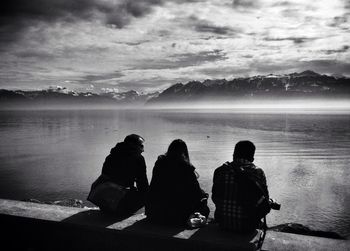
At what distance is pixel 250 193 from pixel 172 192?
55.6 inches

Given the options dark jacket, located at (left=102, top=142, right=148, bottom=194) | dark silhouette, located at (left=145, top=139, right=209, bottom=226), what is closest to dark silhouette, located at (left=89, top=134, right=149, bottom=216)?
dark jacket, located at (left=102, top=142, right=148, bottom=194)

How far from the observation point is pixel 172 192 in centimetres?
583

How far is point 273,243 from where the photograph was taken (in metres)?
4.98

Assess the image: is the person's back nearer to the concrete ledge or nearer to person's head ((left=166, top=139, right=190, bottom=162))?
the concrete ledge

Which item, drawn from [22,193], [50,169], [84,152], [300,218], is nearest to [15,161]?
[50,169]

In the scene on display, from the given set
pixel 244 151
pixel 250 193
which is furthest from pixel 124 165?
pixel 250 193

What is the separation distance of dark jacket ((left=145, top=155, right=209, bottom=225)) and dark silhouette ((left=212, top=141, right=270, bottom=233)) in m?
0.69

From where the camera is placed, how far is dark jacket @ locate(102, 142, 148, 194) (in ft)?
20.7

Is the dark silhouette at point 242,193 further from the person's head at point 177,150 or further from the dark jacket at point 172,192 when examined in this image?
the person's head at point 177,150

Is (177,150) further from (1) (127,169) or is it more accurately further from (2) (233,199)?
(2) (233,199)

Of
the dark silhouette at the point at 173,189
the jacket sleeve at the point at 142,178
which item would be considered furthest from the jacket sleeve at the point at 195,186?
the jacket sleeve at the point at 142,178

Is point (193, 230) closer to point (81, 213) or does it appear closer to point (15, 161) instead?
point (81, 213)

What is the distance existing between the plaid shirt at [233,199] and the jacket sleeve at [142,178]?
1.75 metres

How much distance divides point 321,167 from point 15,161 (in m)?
25.4
